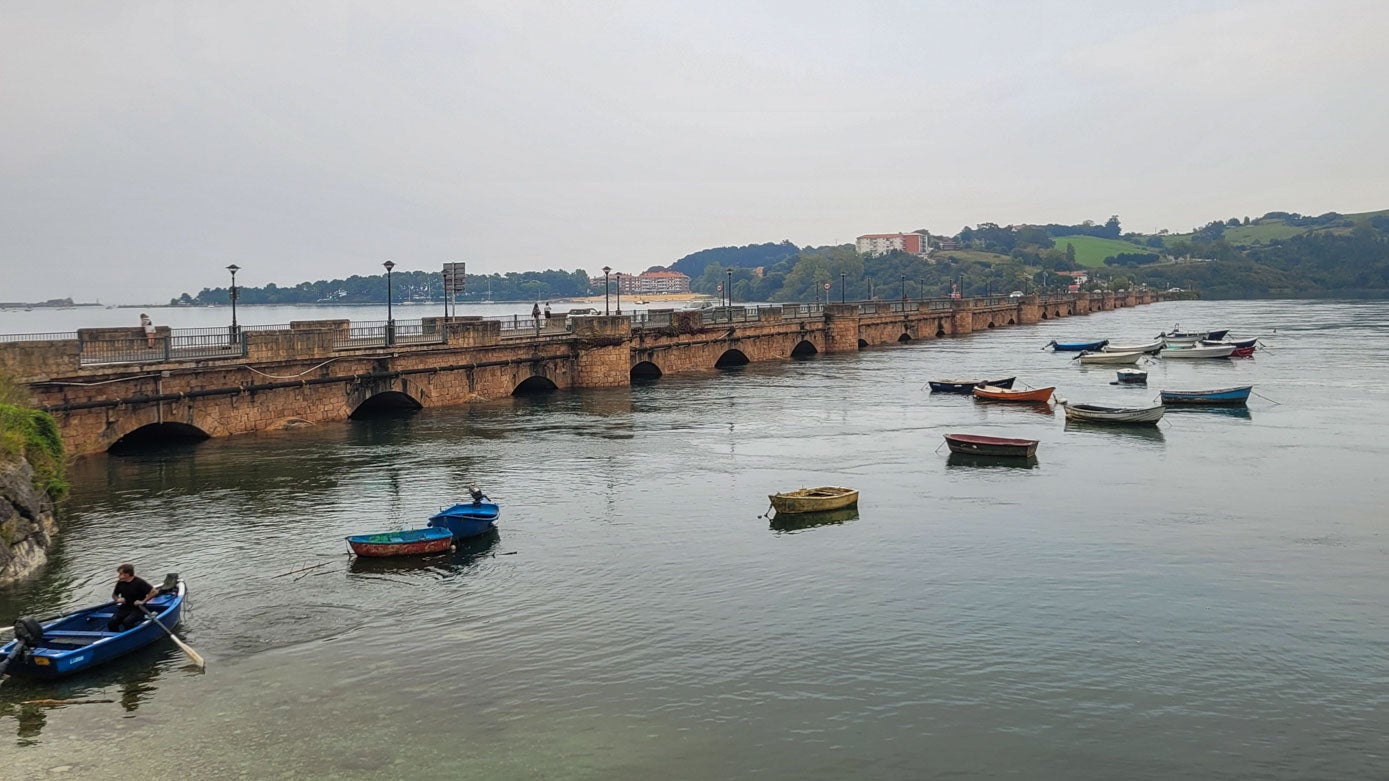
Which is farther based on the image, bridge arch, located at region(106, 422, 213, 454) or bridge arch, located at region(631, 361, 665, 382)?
bridge arch, located at region(631, 361, 665, 382)

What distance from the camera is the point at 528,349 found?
65875 mm

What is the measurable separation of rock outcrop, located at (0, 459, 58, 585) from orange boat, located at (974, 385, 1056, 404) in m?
51.1

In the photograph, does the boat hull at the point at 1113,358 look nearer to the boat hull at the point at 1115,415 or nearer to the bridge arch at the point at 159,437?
the boat hull at the point at 1115,415

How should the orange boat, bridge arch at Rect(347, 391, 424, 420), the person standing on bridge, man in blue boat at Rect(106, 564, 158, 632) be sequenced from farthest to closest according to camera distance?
the orange boat
bridge arch at Rect(347, 391, 424, 420)
the person standing on bridge
man in blue boat at Rect(106, 564, 158, 632)

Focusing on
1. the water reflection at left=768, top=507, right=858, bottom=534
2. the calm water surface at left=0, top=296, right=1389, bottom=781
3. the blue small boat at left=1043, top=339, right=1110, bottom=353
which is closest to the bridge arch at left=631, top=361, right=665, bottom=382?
the calm water surface at left=0, top=296, right=1389, bottom=781

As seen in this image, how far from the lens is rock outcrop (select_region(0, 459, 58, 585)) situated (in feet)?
91.0

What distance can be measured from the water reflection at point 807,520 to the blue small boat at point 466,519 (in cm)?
869

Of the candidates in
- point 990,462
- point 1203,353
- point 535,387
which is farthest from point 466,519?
point 1203,353

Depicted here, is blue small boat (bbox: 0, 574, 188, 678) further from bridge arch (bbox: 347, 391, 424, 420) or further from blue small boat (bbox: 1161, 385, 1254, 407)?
blue small boat (bbox: 1161, 385, 1254, 407)

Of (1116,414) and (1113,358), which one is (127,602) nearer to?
(1116,414)

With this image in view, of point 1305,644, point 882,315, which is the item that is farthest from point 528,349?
point 882,315

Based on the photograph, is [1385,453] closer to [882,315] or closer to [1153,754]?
[1153,754]

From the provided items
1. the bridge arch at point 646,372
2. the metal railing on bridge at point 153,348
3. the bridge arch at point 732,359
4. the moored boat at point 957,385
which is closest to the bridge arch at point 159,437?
the metal railing on bridge at point 153,348

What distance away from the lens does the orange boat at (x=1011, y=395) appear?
6575 cm
